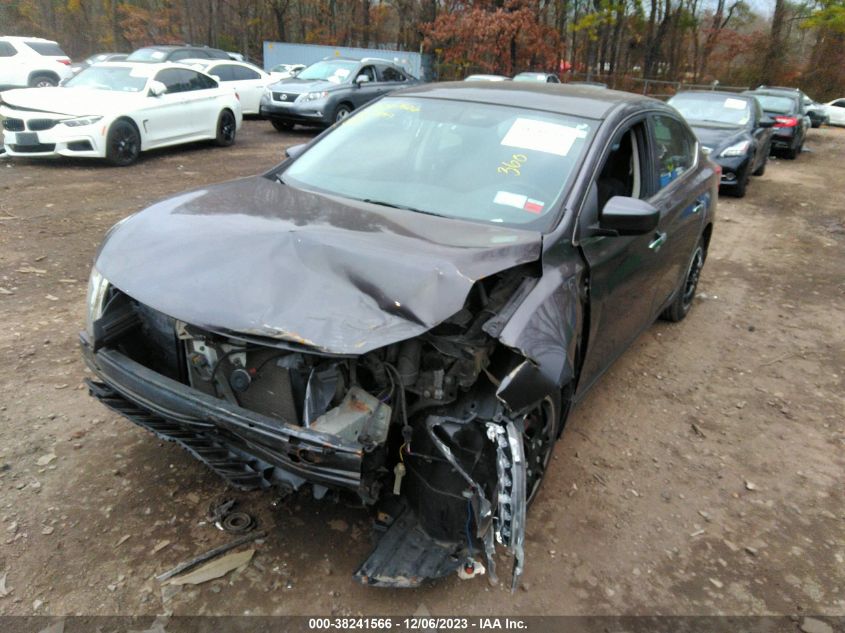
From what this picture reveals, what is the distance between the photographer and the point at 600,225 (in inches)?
119

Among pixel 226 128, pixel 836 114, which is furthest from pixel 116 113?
pixel 836 114

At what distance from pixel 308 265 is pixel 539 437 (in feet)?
4.21

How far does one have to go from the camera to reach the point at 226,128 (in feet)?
40.4

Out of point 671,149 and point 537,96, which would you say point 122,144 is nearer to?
point 537,96

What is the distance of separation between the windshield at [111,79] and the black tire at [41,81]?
10.4 meters

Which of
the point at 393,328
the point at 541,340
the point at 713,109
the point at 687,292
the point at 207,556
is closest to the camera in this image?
the point at 393,328

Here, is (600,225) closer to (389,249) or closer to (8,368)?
(389,249)

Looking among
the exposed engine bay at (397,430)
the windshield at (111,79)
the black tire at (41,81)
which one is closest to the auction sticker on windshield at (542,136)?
the exposed engine bay at (397,430)

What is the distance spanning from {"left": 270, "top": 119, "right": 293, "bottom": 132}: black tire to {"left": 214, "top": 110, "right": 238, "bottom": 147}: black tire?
2079mm

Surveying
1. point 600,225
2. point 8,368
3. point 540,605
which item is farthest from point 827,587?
point 8,368

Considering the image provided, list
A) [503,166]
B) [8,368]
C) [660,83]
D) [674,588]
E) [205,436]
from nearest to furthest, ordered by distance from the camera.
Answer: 1. [205,436]
2. [674,588]
3. [503,166]
4. [8,368]
5. [660,83]

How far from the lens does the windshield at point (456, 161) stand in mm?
3115

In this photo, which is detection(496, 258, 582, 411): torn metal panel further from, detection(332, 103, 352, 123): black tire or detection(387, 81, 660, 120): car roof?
detection(332, 103, 352, 123): black tire

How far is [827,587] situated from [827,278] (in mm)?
5175
